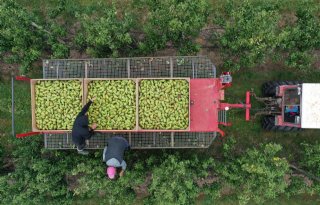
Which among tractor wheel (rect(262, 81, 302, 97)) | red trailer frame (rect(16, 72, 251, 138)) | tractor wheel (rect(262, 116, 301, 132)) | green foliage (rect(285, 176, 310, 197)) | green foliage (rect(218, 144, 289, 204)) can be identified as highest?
tractor wheel (rect(262, 81, 302, 97))

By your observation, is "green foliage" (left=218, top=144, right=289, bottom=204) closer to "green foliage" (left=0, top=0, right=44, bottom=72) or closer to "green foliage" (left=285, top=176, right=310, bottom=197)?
"green foliage" (left=285, top=176, right=310, bottom=197)

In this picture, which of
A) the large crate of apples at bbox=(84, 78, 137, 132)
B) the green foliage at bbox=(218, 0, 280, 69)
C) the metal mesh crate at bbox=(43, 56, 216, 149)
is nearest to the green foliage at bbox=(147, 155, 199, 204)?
the metal mesh crate at bbox=(43, 56, 216, 149)

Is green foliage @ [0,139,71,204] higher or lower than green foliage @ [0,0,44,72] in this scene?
lower

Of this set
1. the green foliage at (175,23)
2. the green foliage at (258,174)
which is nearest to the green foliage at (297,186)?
the green foliage at (258,174)

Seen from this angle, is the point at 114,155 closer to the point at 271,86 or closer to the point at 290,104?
the point at 290,104

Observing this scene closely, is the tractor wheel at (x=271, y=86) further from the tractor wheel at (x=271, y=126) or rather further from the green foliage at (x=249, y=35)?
the green foliage at (x=249, y=35)

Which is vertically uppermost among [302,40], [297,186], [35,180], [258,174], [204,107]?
[302,40]

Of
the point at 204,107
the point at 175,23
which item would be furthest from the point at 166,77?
the point at 175,23
